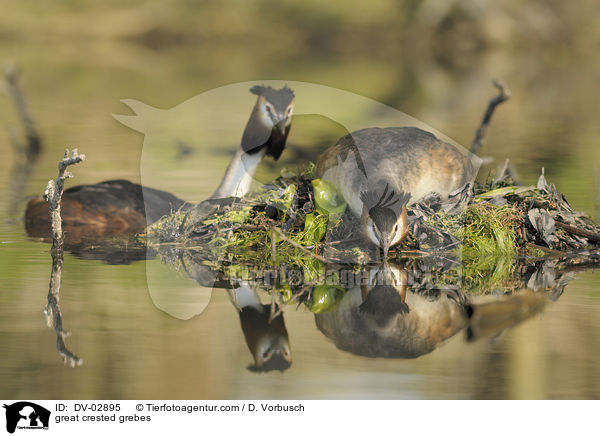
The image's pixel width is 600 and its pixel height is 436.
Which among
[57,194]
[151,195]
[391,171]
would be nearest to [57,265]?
[57,194]

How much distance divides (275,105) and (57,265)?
2776 millimetres

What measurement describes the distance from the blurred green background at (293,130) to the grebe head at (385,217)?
146 centimetres

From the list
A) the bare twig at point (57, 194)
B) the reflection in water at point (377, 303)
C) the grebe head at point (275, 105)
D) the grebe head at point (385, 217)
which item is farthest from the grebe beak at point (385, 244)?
the bare twig at point (57, 194)

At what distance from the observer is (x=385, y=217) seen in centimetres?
770

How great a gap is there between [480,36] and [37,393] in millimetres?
45396

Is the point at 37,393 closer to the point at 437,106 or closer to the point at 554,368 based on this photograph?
the point at 554,368

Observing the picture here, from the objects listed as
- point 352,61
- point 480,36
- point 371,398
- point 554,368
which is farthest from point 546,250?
point 480,36

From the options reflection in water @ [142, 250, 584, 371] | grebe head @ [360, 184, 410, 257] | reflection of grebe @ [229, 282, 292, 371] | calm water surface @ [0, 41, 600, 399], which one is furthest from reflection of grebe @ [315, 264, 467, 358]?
grebe head @ [360, 184, 410, 257]

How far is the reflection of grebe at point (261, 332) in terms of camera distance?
5742 mm

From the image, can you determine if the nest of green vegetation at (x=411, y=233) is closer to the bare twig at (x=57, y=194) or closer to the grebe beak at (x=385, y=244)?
the grebe beak at (x=385, y=244)

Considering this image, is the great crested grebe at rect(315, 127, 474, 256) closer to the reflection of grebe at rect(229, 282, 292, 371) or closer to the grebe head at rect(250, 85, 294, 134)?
the grebe head at rect(250, 85, 294, 134)

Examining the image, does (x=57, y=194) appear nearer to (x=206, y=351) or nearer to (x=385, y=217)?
(x=385, y=217)

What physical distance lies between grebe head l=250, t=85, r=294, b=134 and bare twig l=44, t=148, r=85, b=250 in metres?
2.01

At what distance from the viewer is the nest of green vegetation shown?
27.1 ft
